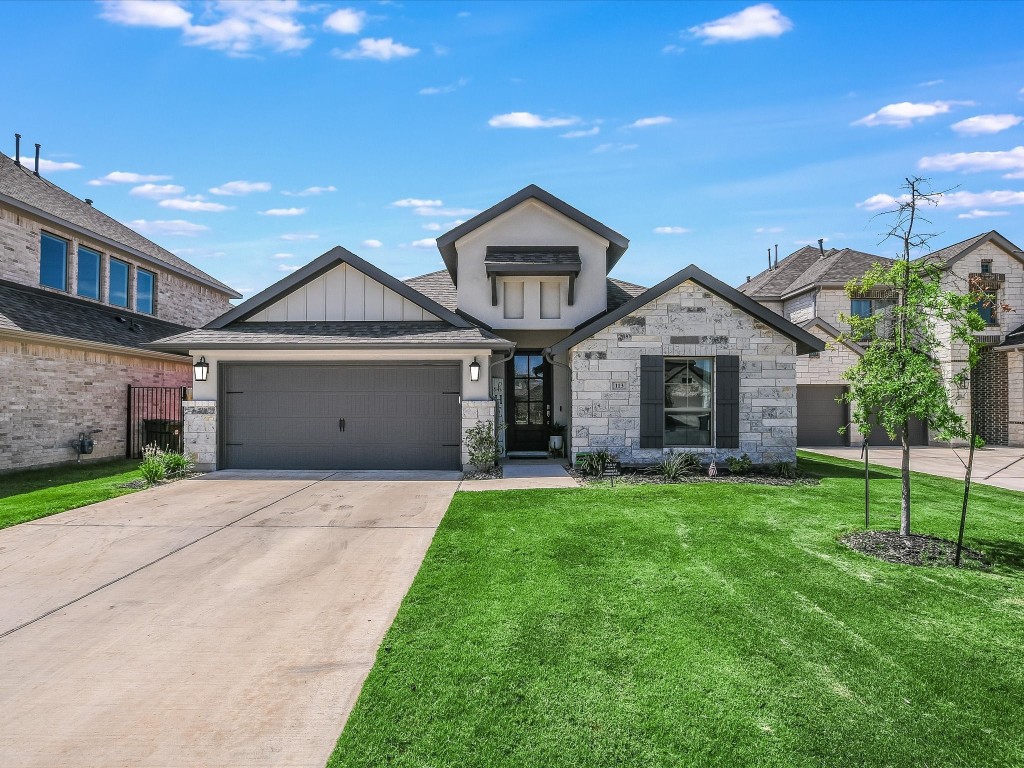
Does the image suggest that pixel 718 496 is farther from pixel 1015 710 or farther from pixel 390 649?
pixel 390 649

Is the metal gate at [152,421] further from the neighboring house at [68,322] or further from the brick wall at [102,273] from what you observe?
the brick wall at [102,273]

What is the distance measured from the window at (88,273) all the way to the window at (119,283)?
0.51 metres

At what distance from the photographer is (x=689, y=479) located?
34.7 feet

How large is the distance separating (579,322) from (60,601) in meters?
11.4

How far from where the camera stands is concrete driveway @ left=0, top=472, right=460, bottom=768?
119 inches

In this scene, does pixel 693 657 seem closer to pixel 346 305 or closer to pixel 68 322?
pixel 346 305

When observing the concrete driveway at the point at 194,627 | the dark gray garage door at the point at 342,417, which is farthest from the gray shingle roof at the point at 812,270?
the concrete driveway at the point at 194,627

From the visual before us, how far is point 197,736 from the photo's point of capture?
119 inches

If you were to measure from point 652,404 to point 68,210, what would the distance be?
1739 cm

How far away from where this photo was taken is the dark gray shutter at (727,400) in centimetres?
1141

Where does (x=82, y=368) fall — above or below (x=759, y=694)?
above

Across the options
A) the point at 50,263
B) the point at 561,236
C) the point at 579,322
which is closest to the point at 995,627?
the point at 579,322

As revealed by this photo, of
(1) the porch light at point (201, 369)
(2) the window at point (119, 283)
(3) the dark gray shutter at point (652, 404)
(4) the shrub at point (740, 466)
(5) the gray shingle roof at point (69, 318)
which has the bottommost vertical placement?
(4) the shrub at point (740, 466)

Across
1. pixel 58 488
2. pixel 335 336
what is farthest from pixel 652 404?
pixel 58 488
